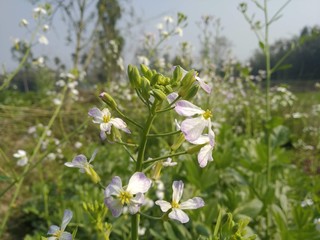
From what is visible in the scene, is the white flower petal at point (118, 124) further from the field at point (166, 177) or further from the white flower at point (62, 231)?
the white flower at point (62, 231)

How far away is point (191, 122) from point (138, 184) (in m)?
0.18

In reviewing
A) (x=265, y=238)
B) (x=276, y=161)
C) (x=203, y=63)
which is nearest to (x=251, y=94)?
(x=203, y=63)

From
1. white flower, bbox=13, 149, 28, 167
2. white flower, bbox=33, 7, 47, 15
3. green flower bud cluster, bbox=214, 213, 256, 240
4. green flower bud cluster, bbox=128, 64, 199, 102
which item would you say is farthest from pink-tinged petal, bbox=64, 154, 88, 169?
white flower, bbox=33, 7, 47, 15

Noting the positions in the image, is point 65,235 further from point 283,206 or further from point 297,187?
point 297,187

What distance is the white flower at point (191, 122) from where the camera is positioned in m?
0.79

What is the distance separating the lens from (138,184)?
0.80 m

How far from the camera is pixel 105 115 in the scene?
93 cm

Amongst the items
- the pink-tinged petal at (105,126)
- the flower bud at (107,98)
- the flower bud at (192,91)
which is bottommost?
the pink-tinged petal at (105,126)

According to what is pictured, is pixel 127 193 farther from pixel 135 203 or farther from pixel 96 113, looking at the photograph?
pixel 96 113

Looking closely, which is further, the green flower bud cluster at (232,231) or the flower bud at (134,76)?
the flower bud at (134,76)

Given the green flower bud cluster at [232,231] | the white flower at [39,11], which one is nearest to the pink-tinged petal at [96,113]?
the green flower bud cluster at [232,231]

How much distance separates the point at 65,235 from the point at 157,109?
0.37 metres

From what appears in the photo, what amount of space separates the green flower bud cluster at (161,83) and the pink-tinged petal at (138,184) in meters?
0.19

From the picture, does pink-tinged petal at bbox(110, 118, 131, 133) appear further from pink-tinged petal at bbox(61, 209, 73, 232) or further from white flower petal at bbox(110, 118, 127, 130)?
pink-tinged petal at bbox(61, 209, 73, 232)
